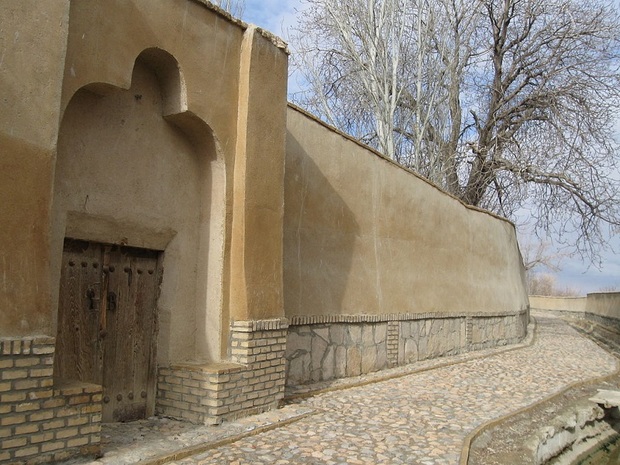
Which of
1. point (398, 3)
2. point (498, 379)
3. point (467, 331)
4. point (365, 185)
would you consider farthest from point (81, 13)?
point (398, 3)

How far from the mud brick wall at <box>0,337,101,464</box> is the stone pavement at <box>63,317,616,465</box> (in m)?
0.30

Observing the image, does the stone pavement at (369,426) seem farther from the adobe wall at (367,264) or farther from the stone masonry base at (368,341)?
the adobe wall at (367,264)

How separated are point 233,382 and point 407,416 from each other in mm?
2079

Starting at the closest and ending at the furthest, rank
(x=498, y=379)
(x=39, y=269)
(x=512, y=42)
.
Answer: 1. (x=39, y=269)
2. (x=498, y=379)
3. (x=512, y=42)

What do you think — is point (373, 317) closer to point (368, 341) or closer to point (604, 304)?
point (368, 341)

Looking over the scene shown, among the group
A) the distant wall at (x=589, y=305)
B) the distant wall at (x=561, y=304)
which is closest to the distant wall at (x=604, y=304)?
the distant wall at (x=589, y=305)

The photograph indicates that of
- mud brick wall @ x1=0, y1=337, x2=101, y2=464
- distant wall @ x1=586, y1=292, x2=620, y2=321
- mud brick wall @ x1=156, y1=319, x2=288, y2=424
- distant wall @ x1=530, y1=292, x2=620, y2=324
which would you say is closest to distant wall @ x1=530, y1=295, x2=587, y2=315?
distant wall @ x1=530, y1=292, x2=620, y2=324

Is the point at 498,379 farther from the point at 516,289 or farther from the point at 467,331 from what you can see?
the point at 516,289

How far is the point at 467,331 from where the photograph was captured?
12.9 metres

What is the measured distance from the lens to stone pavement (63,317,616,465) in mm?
4906

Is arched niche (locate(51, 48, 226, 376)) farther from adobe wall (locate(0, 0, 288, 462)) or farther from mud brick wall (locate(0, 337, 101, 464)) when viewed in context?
mud brick wall (locate(0, 337, 101, 464))

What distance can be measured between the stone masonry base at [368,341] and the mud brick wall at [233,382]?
52.0 inches

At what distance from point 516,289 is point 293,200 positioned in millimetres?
11209

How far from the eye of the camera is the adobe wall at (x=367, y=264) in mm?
8039
